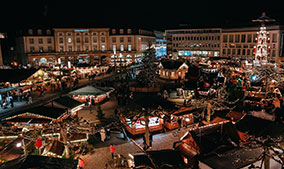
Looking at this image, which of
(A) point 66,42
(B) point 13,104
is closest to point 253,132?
(B) point 13,104

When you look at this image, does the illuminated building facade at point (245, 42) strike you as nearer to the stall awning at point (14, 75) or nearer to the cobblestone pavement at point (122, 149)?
the stall awning at point (14, 75)

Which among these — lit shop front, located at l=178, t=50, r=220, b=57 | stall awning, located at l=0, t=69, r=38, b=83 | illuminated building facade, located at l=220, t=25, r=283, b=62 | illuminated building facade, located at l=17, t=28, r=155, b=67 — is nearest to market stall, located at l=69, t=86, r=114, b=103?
stall awning, located at l=0, t=69, r=38, b=83

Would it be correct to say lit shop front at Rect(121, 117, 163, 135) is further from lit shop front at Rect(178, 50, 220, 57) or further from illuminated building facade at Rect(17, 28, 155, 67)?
lit shop front at Rect(178, 50, 220, 57)

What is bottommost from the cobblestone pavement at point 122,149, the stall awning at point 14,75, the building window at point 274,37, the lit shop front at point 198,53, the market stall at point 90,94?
the cobblestone pavement at point 122,149

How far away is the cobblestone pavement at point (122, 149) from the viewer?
34.0 feet

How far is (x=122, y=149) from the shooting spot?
37.2ft

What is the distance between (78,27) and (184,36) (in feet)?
106

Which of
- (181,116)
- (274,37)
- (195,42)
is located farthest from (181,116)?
(195,42)

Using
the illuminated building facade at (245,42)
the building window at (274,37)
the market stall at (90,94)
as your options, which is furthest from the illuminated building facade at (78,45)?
the building window at (274,37)

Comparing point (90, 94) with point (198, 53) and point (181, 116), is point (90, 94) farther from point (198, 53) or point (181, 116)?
point (198, 53)

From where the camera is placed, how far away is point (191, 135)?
899 centimetres

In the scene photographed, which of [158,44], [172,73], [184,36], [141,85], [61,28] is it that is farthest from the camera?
[158,44]

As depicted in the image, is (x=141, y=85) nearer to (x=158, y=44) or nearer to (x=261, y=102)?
(x=261, y=102)

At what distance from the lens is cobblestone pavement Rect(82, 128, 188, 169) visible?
10375 mm
